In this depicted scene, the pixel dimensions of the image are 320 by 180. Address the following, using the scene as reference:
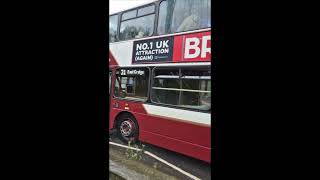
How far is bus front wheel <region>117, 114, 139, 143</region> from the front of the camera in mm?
3338

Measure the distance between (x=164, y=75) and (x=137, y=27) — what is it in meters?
0.74

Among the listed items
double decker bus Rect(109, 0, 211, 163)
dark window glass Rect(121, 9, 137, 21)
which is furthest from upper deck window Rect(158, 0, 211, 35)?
dark window glass Rect(121, 9, 137, 21)

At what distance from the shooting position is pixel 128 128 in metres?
3.38

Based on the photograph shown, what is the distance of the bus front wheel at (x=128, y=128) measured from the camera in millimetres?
3338

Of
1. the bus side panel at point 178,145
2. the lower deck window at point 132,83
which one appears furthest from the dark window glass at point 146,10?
the bus side panel at point 178,145

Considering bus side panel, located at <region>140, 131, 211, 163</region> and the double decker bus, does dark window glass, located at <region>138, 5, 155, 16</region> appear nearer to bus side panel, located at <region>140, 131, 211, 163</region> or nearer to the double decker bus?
the double decker bus

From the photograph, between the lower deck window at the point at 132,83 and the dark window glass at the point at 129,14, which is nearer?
the lower deck window at the point at 132,83

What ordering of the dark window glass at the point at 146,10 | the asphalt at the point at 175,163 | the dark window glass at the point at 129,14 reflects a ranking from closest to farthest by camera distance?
A: the asphalt at the point at 175,163
the dark window glass at the point at 146,10
the dark window glass at the point at 129,14

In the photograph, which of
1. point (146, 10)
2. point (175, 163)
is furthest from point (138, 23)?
point (175, 163)

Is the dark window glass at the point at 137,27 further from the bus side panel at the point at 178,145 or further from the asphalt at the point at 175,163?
the asphalt at the point at 175,163

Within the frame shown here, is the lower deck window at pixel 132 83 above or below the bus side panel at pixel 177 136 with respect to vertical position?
above
